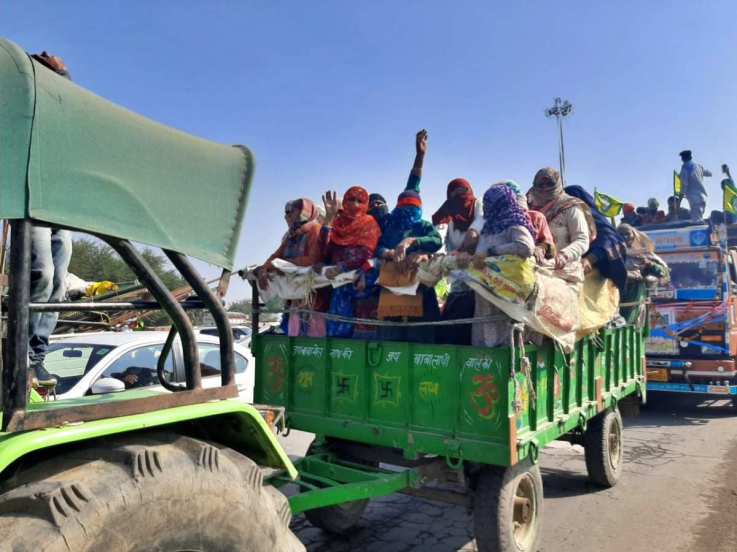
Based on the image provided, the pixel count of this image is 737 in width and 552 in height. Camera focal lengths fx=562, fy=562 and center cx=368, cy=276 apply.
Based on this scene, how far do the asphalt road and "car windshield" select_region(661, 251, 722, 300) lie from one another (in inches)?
116

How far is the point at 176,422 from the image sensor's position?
197 centimetres

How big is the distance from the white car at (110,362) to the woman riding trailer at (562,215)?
2985 millimetres

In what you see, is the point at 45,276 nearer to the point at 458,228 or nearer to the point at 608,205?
the point at 458,228

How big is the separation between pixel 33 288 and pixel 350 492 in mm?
1980

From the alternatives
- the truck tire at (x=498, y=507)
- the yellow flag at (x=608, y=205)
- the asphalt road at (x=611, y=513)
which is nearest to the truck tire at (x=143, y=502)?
the truck tire at (x=498, y=507)

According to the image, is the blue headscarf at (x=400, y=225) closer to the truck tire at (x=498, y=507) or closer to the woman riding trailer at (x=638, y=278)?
the truck tire at (x=498, y=507)

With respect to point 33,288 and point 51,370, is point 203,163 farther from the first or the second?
point 51,370

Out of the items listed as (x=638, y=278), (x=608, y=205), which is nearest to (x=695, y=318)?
(x=608, y=205)

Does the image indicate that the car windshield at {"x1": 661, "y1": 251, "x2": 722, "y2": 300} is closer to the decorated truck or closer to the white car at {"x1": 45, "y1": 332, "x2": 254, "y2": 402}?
the decorated truck

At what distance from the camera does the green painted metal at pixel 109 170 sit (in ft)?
4.78

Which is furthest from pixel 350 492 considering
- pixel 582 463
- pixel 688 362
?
pixel 688 362

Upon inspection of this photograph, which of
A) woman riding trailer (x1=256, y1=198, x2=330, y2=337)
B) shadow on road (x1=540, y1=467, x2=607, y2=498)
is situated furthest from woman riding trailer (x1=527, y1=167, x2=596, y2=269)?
shadow on road (x1=540, y1=467, x2=607, y2=498)

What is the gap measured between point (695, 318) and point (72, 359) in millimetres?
8939

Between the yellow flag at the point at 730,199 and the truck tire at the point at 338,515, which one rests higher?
the yellow flag at the point at 730,199
